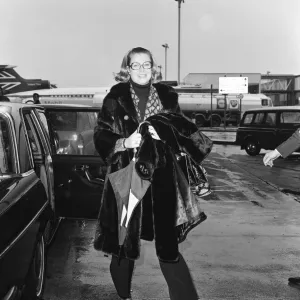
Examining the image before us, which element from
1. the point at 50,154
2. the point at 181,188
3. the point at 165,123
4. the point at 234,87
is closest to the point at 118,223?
the point at 181,188

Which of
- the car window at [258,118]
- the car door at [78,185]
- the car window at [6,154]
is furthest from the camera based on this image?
the car window at [258,118]

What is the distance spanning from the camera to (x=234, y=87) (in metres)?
44.2

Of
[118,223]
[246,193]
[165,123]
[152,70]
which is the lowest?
[246,193]

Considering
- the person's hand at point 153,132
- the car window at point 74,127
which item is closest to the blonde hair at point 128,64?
the person's hand at point 153,132

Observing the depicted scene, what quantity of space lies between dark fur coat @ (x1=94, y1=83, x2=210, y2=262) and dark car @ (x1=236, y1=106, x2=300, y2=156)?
12.8 meters

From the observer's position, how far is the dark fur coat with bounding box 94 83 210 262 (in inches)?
106

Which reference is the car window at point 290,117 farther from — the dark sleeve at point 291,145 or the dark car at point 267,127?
the dark sleeve at point 291,145

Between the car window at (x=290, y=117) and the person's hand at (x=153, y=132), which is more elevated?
the person's hand at (x=153, y=132)

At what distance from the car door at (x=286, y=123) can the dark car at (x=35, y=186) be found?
419 inches

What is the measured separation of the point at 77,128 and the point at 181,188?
329 cm

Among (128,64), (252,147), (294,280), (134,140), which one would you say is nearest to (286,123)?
(252,147)

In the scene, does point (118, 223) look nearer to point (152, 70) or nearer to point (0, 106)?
point (152, 70)

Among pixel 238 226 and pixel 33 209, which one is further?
pixel 238 226

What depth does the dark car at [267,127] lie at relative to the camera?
49.6ft
